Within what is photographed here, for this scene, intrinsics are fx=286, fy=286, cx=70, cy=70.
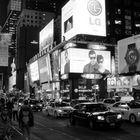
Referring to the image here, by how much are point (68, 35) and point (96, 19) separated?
7.84 metres

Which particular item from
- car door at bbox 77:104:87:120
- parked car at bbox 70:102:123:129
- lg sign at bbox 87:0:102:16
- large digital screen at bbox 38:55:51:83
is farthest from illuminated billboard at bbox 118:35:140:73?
parked car at bbox 70:102:123:129

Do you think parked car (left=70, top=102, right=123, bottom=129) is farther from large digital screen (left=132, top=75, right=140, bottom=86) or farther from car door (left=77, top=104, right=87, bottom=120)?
large digital screen (left=132, top=75, right=140, bottom=86)

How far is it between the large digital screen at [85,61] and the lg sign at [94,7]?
916 centimetres

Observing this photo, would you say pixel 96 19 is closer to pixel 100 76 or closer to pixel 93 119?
pixel 100 76

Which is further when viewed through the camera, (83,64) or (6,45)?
(83,64)

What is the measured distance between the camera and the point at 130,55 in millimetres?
51281

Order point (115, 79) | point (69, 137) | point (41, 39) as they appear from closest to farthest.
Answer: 1. point (69, 137)
2. point (115, 79)
3. point (41, 39)

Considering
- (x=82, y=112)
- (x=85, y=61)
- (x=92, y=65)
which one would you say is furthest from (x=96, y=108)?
(x=92, y=65)

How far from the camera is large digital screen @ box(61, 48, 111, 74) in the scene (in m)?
65.9

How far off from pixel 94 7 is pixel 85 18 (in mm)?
4297

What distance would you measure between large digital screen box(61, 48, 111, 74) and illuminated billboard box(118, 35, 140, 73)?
14.4 m

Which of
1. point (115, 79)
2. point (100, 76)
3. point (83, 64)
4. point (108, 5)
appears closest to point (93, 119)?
point (115, 79)

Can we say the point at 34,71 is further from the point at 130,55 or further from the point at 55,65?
the point at 130,55

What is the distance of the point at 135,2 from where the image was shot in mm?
115438
